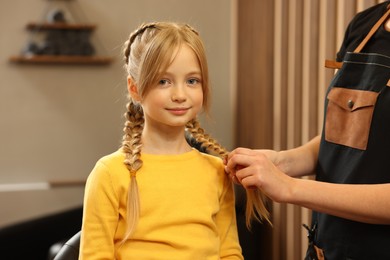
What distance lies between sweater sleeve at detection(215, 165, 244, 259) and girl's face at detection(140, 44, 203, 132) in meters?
0.20

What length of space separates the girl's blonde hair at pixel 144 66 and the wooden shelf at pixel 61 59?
1853 millimetres

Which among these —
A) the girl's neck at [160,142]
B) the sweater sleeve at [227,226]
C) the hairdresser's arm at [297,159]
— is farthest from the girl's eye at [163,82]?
the hairdresser's arm at [297,159]

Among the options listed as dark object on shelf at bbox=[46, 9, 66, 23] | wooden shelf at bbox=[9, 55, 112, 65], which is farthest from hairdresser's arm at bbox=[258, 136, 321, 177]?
dark object on shelf at bbox=[46, 9, 66, 23]

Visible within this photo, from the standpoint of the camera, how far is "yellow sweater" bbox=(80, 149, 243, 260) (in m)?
1.18

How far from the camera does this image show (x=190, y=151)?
132cm

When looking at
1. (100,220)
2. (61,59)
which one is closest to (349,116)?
(100,220)

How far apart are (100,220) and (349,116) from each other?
2.07ft

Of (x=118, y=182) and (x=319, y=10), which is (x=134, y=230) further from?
(x=319, y=10)

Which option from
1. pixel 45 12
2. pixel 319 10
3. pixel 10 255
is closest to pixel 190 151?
pixel 319 10

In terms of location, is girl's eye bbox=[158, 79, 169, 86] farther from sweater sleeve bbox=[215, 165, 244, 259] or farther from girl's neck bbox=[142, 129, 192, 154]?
sweater sleeve bbox=[215, 165, 244, 259]

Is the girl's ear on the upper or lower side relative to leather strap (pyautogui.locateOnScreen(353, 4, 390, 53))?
lower

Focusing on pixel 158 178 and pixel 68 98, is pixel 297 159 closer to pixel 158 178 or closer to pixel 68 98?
pixel 158 178

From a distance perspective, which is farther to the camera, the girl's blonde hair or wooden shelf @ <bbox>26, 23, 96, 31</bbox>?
wooden shelf @ <bbox>26, 23, 96, 31</bbox>

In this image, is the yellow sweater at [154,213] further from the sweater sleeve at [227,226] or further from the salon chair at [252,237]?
the salon chair at [252,237]
